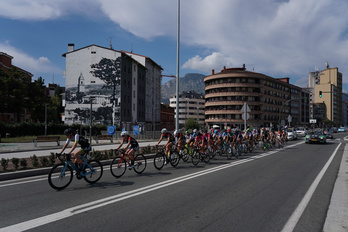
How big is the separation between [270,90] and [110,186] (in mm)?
85332

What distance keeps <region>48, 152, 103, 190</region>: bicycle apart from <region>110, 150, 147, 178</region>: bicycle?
2.00 ft

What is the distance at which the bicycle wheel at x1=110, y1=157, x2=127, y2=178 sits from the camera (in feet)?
29.6

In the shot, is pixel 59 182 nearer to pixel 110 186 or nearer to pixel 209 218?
pixel 110 186

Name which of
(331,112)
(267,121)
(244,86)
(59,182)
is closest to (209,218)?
(59,182)

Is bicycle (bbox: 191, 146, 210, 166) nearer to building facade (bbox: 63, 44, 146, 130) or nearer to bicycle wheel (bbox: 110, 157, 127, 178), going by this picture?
bicycle wheel (bbox: 110, 157, 127, 178)

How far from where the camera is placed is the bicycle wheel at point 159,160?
1075 cm

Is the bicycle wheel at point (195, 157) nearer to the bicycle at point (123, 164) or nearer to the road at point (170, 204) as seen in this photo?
the bicycle at point (123, 164)

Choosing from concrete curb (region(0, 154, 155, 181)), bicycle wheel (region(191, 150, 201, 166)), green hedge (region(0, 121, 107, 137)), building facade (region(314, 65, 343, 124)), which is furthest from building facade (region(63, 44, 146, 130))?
building facade (region(314, 65, 343, 124))

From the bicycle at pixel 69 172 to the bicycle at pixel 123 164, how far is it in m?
0.61

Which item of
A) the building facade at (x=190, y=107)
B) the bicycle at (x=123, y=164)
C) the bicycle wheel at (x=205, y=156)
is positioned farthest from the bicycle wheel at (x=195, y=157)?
the building facade at (x=190, y=107)

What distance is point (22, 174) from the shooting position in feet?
30.5

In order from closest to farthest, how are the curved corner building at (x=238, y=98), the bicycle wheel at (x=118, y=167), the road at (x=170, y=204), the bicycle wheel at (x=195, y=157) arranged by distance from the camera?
the road at (x=170, y=204)
the bicycle wheel at (x=118, y=167)
the bicycle wheel at (x=195, y=157)
the curved corner building at (x=238, y=98)

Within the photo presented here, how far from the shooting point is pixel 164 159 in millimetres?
11188

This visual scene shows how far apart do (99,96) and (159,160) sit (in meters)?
41.6
